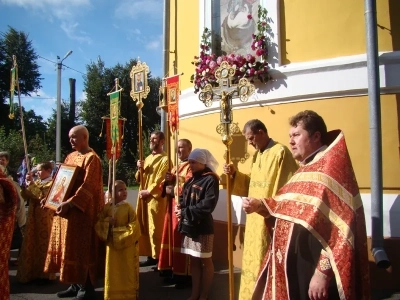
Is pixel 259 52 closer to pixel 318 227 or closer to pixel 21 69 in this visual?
pixel 318 227

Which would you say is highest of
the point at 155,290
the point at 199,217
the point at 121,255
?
the point at 199,217

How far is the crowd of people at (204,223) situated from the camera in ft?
8.00

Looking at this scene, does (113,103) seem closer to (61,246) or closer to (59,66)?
(61,246)

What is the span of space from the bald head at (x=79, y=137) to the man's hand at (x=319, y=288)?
138 inches

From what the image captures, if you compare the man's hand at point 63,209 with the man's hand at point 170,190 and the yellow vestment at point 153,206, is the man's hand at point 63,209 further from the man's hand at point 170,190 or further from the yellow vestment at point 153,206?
the yellow vestment at point 153,206

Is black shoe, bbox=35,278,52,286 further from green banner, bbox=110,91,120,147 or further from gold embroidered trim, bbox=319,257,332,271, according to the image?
gold embroidered trim, bbox=319,257,332,271

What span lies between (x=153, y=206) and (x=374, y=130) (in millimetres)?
3260

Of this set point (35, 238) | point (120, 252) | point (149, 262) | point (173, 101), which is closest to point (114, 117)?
point (173, 101)

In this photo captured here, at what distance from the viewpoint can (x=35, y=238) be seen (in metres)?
5.97

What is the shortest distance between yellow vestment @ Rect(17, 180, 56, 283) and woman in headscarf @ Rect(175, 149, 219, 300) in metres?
2.31

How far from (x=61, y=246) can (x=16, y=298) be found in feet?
3.27

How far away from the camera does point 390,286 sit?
15.8ft

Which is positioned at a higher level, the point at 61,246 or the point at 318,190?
the point at 318,190

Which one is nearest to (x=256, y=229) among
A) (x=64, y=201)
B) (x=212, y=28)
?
(x=64, y=201)
